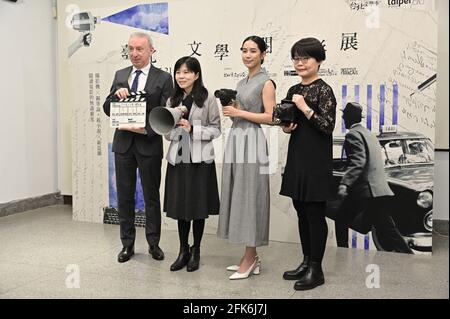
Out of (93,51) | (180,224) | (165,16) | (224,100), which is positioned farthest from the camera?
(93,51)

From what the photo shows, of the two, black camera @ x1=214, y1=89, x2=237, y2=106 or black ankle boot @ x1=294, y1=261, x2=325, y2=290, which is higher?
black camera @ x1=214, y1=89, x2=237, y2=106

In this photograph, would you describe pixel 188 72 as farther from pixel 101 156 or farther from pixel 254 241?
pixel 101 156

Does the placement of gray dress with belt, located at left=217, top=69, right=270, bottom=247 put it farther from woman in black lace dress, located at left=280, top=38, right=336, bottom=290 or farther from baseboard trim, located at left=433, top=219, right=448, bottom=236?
baseboard trim, located at left=433, top=219, right=448, bottom=236

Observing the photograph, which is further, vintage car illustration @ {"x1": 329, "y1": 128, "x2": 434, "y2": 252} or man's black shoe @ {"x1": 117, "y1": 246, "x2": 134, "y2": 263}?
vintage car illustration @ {"x1": 329, "y1": 128, "x2": 434, "y2": 252}

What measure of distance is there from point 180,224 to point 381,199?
160 cm

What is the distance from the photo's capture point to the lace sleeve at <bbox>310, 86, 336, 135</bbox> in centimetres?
277

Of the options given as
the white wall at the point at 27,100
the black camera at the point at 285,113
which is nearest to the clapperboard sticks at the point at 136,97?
the black camera at the point at 285,113

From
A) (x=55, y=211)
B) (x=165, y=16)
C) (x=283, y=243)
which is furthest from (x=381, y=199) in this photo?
(x=55, y=211)

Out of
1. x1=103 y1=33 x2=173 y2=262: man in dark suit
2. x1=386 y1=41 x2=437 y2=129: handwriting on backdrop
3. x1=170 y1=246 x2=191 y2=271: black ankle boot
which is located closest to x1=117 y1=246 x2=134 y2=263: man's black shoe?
x1=103 y1=33 x2=173 y2=262: man in dark suit

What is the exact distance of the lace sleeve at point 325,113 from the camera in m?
2.77

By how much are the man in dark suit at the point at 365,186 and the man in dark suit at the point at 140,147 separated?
4.85 ft

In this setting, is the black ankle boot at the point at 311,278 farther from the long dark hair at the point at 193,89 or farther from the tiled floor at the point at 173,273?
the long dark hair at the point at 193,89

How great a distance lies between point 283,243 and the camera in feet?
13.5

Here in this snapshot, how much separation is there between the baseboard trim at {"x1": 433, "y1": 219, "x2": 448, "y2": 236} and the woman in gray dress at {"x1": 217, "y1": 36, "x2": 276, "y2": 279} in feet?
5.70
